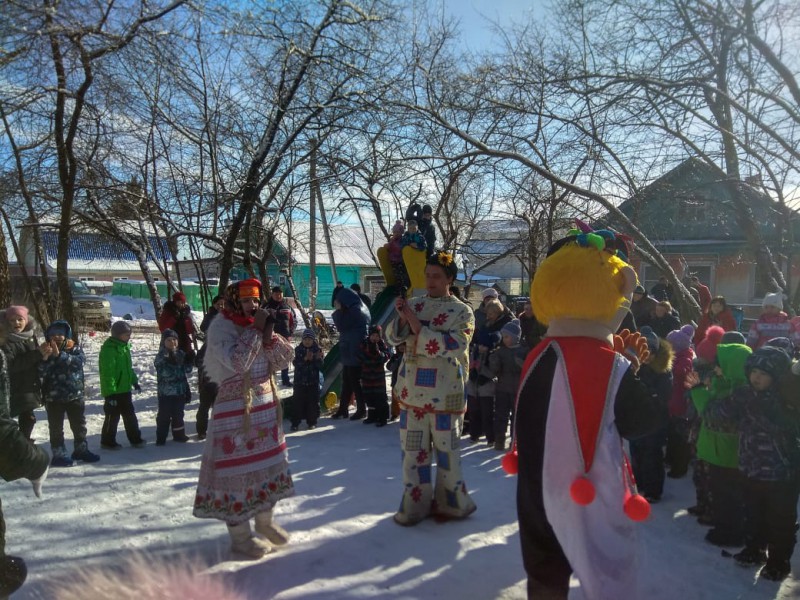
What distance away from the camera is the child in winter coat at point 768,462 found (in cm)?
324

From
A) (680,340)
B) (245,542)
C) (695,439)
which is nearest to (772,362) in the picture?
(695,439)

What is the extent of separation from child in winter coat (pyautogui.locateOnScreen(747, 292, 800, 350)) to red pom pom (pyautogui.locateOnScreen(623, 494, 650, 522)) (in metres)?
4.65

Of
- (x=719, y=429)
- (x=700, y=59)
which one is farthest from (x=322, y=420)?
(x=700, y=59)

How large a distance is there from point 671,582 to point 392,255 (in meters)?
4.01

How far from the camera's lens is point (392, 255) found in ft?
20.5

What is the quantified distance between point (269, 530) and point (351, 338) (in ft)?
12.9

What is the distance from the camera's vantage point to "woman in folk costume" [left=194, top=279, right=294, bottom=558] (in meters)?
3.25

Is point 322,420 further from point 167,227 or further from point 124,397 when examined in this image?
point 167,227

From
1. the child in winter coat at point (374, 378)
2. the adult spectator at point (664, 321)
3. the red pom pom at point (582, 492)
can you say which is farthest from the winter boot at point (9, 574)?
the adult spectator at point (664, 321)

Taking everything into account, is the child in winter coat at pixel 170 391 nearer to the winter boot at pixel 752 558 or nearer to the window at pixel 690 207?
the winter boot at pixel 752 558

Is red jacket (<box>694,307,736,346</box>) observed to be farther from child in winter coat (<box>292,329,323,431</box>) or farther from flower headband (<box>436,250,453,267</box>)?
child in winter coat (<box>292,329,323,431</box>)

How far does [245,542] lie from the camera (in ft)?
10.9

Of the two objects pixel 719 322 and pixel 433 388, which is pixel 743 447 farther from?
pixel 719 322

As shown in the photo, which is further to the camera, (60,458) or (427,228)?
(427,228)
